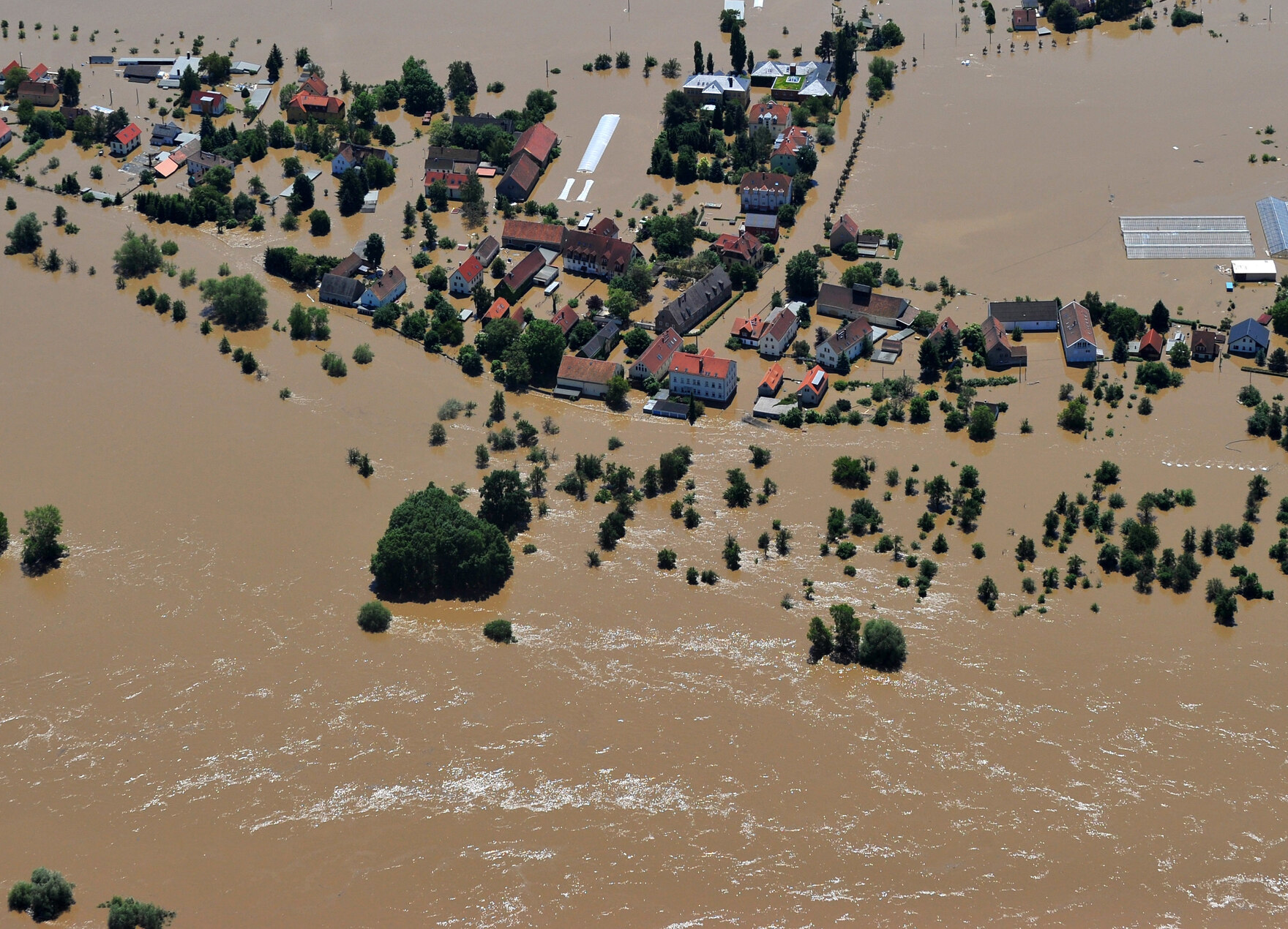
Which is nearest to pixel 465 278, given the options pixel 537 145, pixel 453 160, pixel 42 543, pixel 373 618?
pixel 453 160

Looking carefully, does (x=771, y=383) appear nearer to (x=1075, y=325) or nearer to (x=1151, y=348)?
(x=1075, y=325)

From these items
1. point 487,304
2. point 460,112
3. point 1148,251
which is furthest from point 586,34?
point 1148,251

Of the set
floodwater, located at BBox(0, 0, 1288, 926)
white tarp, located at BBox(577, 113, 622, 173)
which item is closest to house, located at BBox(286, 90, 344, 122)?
white tarp, located at BBox(577, 113, 622, 173)

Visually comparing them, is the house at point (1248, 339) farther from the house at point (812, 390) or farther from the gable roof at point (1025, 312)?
the house at point (812, 390)

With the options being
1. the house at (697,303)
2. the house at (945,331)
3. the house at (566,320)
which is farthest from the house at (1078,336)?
the house at (566,320)

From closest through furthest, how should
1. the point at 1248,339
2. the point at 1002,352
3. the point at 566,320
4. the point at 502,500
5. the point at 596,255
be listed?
the point at 502,500
the point at 1002,352
the point at 1248,339
the point at 566,320
the point at 596,255

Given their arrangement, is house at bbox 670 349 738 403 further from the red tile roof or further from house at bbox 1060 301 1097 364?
house at bbox 1060 301 1097 364

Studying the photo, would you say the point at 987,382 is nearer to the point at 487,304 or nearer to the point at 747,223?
the point at 747,223
